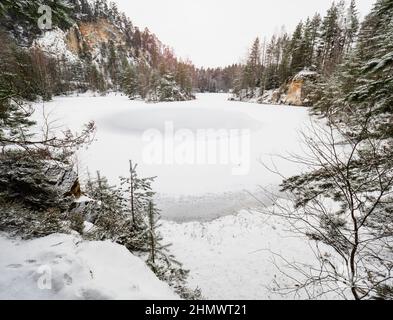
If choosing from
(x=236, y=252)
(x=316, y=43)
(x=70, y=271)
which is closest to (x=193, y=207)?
(x=236, y=252)

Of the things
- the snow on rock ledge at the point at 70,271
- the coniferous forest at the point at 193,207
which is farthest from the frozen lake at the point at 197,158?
the snow on rock ledge at the point at 70,271

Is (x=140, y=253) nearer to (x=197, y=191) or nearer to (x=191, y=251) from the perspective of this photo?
(x=191, y=251)

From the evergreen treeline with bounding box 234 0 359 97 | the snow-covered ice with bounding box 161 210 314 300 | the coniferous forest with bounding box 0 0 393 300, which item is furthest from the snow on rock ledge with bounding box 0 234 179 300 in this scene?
the evergreen treeline with bounding box 234 0 359 97

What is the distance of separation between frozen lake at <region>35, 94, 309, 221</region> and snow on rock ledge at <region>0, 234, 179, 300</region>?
4.07 m

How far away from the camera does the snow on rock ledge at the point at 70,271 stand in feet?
8.91

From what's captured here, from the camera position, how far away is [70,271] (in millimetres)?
3023

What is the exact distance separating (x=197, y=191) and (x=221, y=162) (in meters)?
3.78

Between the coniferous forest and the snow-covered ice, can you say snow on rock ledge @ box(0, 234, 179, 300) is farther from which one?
the snow-covered ice

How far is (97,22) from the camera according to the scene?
80.2 metres

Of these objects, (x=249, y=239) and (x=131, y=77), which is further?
(x=131, y=77)
